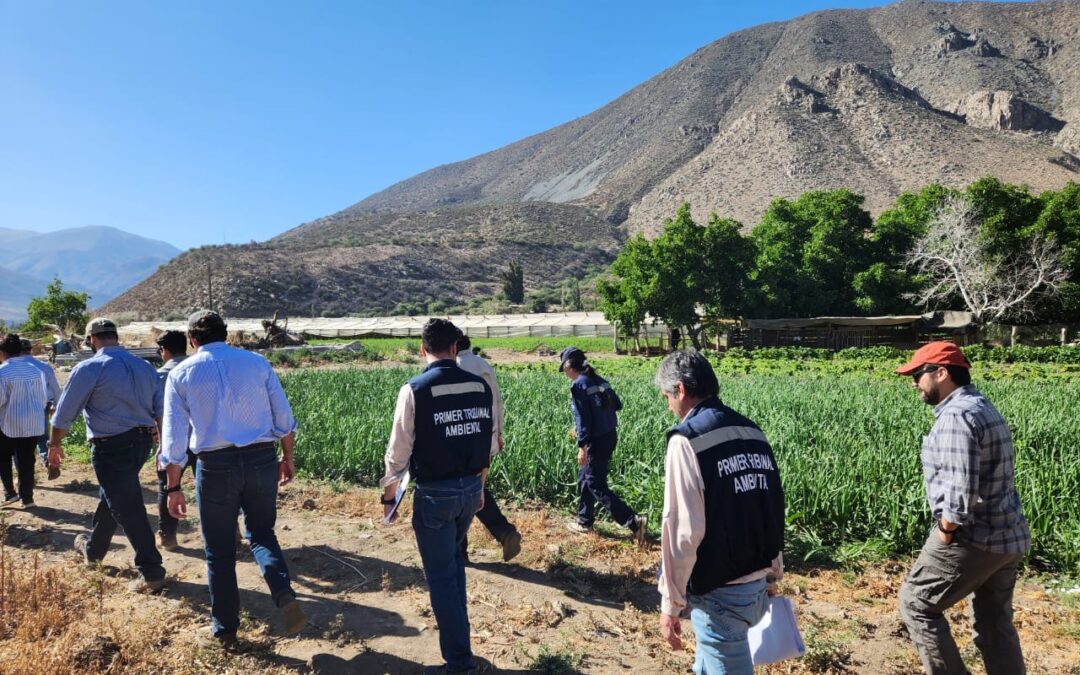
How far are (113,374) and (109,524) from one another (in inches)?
48.8

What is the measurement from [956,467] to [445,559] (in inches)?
99.5

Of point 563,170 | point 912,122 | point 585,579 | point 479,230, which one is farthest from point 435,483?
point 563,170

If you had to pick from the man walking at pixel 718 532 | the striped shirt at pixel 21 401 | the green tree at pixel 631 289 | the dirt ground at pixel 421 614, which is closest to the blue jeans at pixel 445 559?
the dirt ground at pixel 421 614

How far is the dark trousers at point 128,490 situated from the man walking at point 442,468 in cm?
249

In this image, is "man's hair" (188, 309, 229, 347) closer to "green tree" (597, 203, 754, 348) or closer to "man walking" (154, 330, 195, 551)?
Answer: "man walking" (154, 330, 195, 551)

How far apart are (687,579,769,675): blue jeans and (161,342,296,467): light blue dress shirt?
2.72m

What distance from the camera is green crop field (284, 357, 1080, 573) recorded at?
534 cm

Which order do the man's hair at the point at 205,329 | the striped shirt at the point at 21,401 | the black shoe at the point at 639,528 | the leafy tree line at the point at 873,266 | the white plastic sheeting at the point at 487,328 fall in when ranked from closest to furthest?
the man's hair at the point at 205,329 < the black shoe at the point at 639,528 < the striped shirt at the point at 21,401 < the leafy tree line at the point at 873,266 < the white plastic sheeting at the point at 487,328

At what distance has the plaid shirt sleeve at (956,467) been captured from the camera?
9.47ft

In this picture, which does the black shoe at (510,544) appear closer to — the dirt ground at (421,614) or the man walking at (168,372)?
the dirt ground at (421,614)

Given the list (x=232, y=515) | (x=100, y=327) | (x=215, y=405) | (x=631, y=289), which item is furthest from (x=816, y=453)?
(x=631, y=289)

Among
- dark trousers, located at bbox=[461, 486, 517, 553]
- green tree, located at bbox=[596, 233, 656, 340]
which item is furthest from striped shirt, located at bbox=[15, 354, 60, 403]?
green tree, located at bbox=[596, 233, 656, 340]

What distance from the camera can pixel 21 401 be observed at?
6.79 m

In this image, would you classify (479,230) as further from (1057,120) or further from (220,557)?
(220,557)
